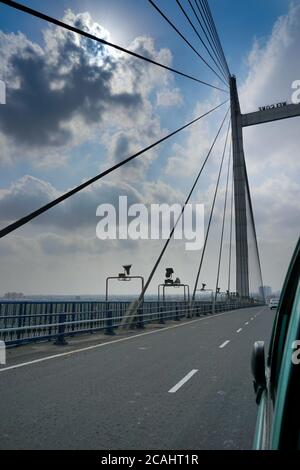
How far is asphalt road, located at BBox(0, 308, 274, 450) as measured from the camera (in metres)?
4.41

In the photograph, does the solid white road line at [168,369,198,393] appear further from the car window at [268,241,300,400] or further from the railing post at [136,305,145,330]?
the railing post at [136,305,145,330]

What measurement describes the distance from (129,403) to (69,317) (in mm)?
12652

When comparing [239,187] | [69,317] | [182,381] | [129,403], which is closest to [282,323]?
[129,403]

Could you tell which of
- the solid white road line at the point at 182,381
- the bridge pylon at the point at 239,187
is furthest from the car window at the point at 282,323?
the bridge pylon at the point at 239,187

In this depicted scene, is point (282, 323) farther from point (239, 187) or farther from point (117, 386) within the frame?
point (239, 187)

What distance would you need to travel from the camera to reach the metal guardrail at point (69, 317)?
13477 millimetres

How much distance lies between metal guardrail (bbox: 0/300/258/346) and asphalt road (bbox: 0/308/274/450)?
287 cm

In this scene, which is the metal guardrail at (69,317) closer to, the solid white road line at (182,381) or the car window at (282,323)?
the solid white road line at (182,381)

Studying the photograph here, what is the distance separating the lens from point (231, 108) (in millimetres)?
54719

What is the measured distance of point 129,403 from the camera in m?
6.01

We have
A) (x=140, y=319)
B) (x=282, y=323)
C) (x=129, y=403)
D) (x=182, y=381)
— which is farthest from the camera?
(x=140, y=319)

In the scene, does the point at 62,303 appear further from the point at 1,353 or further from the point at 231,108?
the point at 231,108

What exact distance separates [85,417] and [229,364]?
535 cm

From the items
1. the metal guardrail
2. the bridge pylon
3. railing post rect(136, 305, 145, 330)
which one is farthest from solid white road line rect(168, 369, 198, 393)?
the bridge pylon
